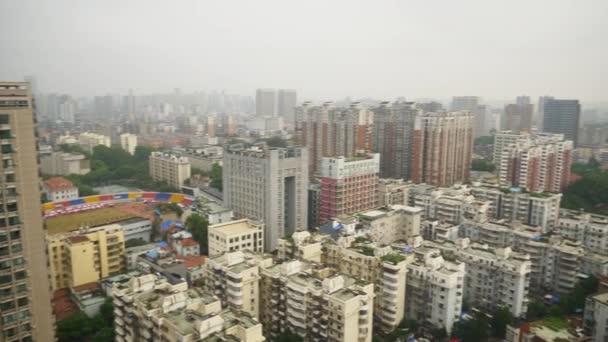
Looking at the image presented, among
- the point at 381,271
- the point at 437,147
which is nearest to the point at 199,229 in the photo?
the point at 381,271

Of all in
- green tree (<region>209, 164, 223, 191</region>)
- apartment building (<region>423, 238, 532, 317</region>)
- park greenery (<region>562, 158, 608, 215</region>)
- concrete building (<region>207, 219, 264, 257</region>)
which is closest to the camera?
apartment building (<region>423, 238, 532, 317</region>)

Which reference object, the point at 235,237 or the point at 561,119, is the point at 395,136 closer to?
the point at 235,237

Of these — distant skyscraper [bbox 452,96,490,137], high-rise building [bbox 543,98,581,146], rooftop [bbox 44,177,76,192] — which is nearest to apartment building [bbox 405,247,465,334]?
rooftop [bbox 44,177,76,192]

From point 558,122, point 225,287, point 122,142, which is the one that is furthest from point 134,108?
point 225,287

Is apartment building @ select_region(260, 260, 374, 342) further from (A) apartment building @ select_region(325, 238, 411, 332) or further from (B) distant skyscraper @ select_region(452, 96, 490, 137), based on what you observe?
(B) distant skyscraper @ select_region(452, 96, 490, 137)

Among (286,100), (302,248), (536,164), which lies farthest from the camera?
(286,100)

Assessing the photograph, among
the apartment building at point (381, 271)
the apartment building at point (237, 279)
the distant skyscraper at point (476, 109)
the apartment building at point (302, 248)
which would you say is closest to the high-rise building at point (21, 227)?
the apartment building at point (237, 279)
